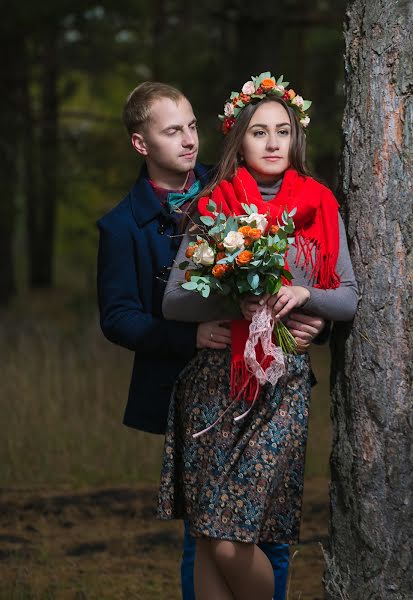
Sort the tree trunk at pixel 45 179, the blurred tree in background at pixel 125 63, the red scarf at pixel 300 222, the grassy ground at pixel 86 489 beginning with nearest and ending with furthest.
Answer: the red scarf at pixel 300 222 → the grassy ground at pixel 86 489 → the blurred tree in background at pixel 125 63 → the tree trunk at pixel 45 179

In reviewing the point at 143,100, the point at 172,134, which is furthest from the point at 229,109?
the point at 143,100

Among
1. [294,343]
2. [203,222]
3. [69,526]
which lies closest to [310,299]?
[294,343]

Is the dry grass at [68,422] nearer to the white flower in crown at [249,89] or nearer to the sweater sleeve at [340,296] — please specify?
the sweater sleeve at [340,296]

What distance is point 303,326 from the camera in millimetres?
Answer: 3510

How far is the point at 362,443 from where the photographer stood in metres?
3.67

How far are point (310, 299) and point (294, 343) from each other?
0.19 m

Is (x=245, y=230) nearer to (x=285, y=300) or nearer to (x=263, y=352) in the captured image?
(x=285, y=300)

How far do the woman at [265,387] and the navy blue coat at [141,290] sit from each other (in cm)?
18

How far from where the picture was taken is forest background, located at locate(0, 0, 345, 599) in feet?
22.8

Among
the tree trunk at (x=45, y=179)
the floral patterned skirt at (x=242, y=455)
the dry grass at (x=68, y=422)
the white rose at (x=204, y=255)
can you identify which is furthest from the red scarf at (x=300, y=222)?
the tree trunk at (x=45, y=179)

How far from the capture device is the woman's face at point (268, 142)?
3463 millimetres

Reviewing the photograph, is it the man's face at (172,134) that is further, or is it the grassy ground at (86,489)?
the grassy ground at (86,489)

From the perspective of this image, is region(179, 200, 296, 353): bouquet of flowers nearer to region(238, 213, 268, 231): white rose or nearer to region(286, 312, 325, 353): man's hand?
region(238, 213, 268, 231): white rose

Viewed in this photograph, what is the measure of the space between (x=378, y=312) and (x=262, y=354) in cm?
46
